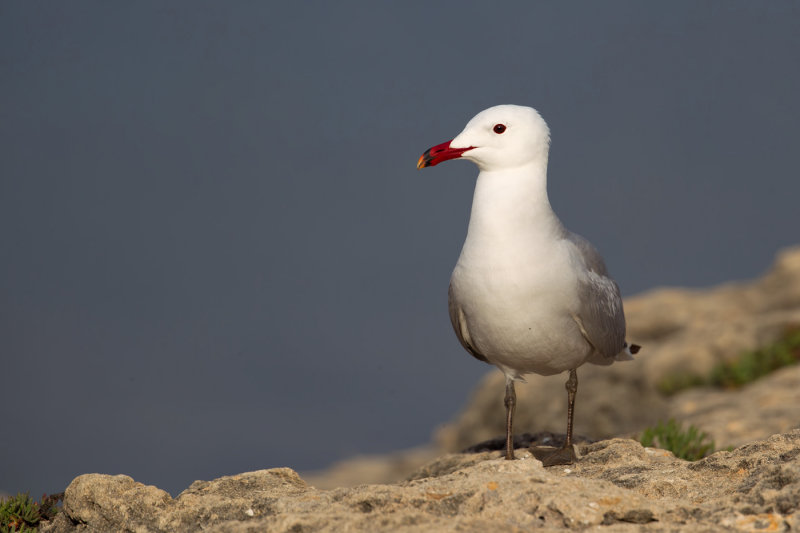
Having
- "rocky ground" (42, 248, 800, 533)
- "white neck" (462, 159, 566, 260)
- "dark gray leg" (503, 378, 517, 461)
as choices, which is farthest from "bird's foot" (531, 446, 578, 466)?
"white neck" (462, 159, 566, 260)

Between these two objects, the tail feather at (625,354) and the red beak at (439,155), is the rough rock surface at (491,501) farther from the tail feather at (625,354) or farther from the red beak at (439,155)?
the red beak at (439,155)

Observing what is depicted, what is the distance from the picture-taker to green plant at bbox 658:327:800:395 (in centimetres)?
1305

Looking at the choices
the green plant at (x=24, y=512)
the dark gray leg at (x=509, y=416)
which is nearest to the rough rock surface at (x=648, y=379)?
the dark gray leg at (x=509, y=416)

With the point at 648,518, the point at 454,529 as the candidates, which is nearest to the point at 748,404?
the point at 648,518

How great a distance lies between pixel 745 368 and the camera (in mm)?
13031

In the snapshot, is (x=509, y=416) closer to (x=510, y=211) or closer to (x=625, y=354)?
(x=625, y=354)

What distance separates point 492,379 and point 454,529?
40.1ft

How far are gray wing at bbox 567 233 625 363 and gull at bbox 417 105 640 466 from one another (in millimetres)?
11

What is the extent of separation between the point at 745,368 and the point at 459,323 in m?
8.29

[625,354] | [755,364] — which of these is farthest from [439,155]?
[755,364]

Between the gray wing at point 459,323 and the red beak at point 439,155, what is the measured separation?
2.92 feet

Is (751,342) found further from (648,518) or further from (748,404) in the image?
(648,518)

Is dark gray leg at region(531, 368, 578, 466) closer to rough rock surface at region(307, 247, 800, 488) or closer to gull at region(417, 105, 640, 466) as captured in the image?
gull at region(417, 105, 640, 466)

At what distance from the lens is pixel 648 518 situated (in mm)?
4195
